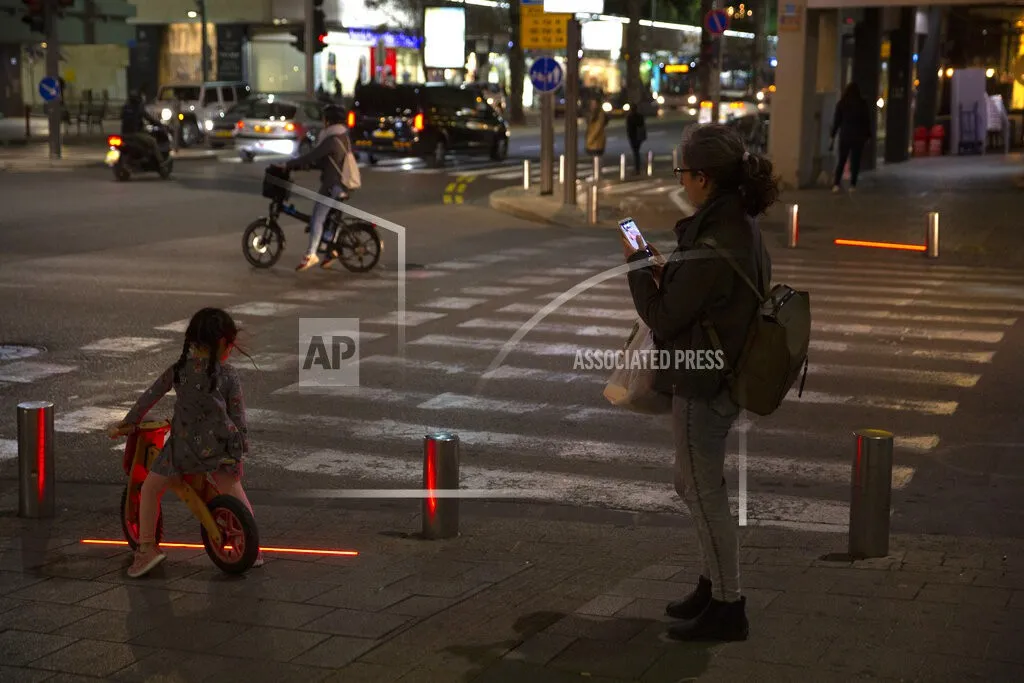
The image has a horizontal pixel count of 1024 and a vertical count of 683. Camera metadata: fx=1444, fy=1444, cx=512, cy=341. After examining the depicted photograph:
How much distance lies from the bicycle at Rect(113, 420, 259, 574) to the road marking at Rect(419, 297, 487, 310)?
25.3ft

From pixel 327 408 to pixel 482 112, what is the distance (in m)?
28.6

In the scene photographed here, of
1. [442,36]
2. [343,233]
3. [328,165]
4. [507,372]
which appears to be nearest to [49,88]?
[328,165]

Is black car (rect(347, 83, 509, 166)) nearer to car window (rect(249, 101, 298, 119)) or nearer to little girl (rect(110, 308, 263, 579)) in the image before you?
car window (rect(249, 101, 298, 119))

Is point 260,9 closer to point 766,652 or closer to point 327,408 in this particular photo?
point 327,408

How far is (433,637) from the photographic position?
518cm

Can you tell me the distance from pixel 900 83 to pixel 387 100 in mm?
12474

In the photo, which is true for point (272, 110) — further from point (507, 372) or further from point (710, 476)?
point (710, 476)

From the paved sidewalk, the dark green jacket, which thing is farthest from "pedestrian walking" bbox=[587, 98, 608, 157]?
the dark green jacket

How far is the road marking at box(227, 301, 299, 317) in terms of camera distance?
13.7 metres

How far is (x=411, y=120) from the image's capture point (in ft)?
118

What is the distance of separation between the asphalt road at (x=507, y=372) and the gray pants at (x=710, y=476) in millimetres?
2122

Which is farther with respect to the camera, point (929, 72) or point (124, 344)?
point (929, 72)

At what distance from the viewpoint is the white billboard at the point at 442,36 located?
64875 mm

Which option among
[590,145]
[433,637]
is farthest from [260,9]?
[433,637]
